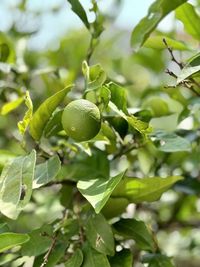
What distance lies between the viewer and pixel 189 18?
75cm

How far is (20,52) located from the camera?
3.84 ft

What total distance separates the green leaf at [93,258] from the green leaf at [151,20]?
0.27 metres

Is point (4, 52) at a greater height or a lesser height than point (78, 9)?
lesser

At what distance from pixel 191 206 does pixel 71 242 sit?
0.55 m

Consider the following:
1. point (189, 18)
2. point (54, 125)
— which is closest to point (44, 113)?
point (54, 125)

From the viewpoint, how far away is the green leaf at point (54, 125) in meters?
0.68

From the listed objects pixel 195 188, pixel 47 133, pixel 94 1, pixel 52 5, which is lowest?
pixel 195 188

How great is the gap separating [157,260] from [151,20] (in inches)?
12.6

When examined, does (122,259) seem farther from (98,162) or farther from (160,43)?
(160,43)

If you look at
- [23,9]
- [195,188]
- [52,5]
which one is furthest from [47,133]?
[52,5]

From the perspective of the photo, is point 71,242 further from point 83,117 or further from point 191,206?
point 191,206

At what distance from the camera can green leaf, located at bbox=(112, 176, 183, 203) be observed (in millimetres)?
700

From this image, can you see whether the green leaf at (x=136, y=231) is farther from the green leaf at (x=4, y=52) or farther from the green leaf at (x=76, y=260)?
the green leaf at (x=4, y=52)

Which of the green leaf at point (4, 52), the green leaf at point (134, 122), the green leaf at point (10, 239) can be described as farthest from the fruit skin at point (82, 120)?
the green leaf at point (4, 52)
